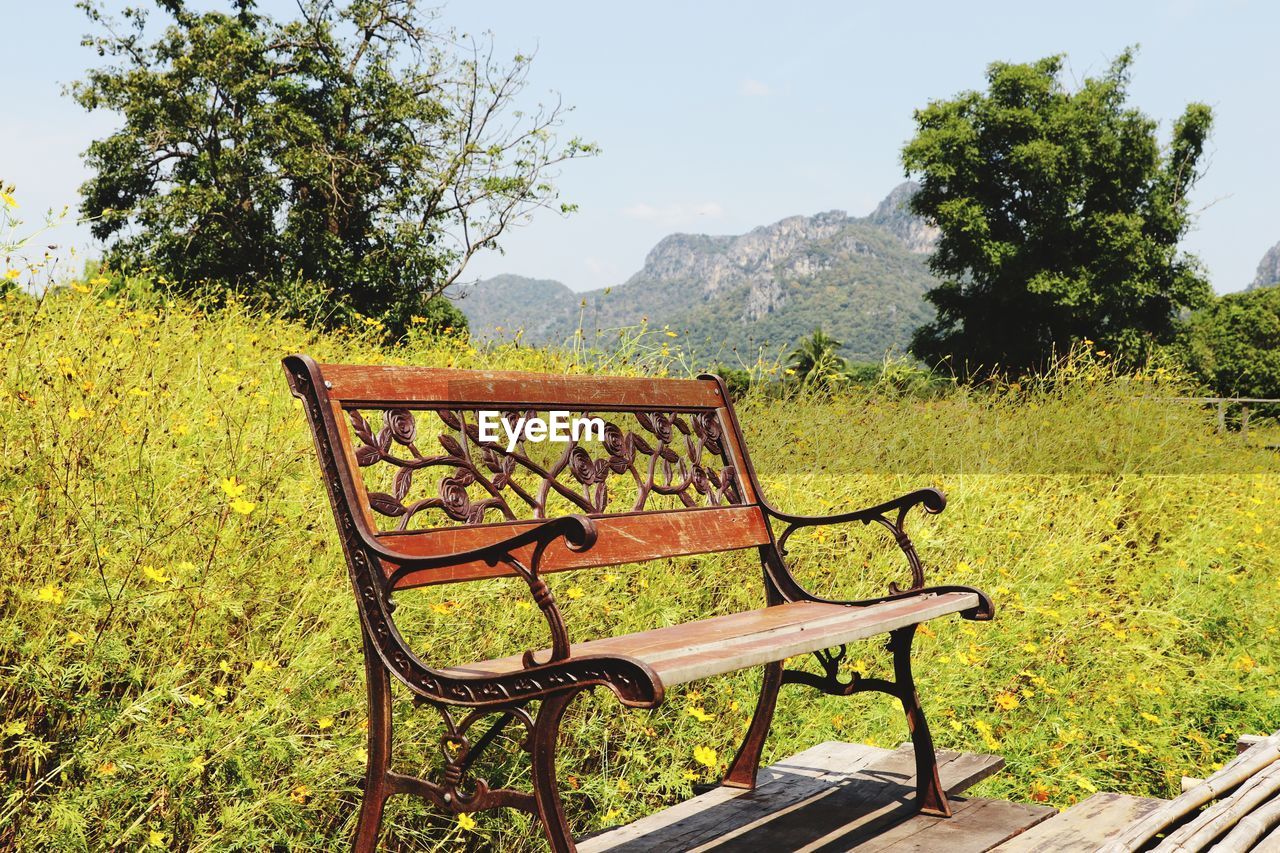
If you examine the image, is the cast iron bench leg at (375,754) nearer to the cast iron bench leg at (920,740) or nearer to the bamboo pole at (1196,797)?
the cast iron bench leg at (920,740)

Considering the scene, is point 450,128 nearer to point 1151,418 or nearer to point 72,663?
point 1151,418

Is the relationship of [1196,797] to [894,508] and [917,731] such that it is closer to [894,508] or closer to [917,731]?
[917,731]

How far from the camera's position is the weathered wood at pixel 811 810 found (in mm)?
2506

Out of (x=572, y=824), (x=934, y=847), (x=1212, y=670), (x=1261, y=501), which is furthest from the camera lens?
(x=1261, y=501)

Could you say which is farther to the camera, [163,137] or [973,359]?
[973,359]

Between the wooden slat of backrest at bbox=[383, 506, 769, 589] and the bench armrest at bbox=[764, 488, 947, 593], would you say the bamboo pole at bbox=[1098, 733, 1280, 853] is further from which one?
the wooden slat of backrest at bbox=[383, 506, 769, 589]

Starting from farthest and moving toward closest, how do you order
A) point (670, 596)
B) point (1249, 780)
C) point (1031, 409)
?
point (1031, 409)
point (670, 596)
point (1249, 780)

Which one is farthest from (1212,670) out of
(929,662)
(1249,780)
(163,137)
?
(163,137)

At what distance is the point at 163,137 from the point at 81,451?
740 inches

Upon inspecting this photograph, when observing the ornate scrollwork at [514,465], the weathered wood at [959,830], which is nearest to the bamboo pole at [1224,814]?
the weathered wood at [959,830]

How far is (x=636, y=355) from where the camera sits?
6.46 meters

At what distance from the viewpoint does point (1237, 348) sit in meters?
36.0

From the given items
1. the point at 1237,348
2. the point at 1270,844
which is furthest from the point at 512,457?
the point at 1237,348

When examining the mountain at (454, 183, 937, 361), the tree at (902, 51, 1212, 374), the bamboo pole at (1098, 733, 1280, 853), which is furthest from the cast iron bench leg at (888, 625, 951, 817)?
the tree at (902, 51, 1212, 374)
